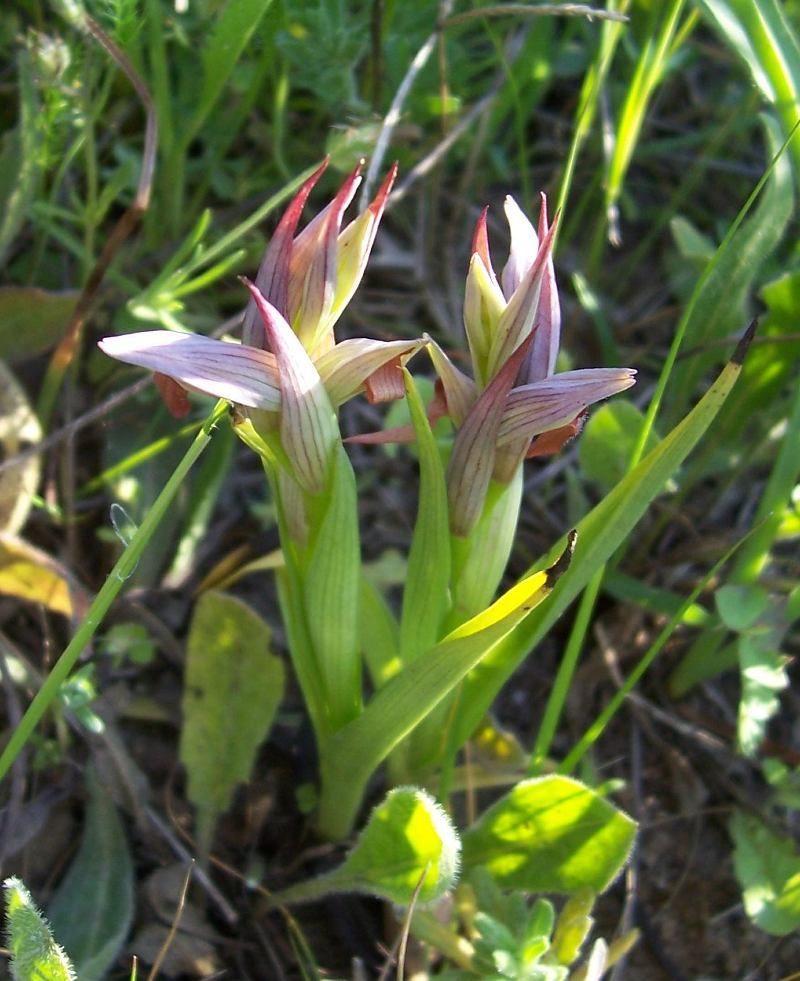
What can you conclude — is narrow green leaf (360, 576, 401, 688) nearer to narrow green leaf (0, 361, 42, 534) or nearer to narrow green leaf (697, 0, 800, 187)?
narrow green leaf (0, 361, 42, 534)

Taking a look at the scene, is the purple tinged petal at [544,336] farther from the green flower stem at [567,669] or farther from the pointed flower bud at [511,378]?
the green flower stem at [567,669]

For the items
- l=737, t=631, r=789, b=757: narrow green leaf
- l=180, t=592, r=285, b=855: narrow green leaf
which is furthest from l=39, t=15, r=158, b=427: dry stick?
l=737, t=631, r=789, b=757: narrow green leaf

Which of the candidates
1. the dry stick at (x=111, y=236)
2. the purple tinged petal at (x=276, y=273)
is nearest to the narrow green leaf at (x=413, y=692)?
the purple tinged petal at (x=276, y=273)

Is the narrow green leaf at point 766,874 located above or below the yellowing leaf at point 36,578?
below

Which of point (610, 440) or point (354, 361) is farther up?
point (354, 361)

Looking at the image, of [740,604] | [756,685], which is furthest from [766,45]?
[756,685]

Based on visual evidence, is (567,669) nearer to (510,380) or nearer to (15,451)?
(510,380)
